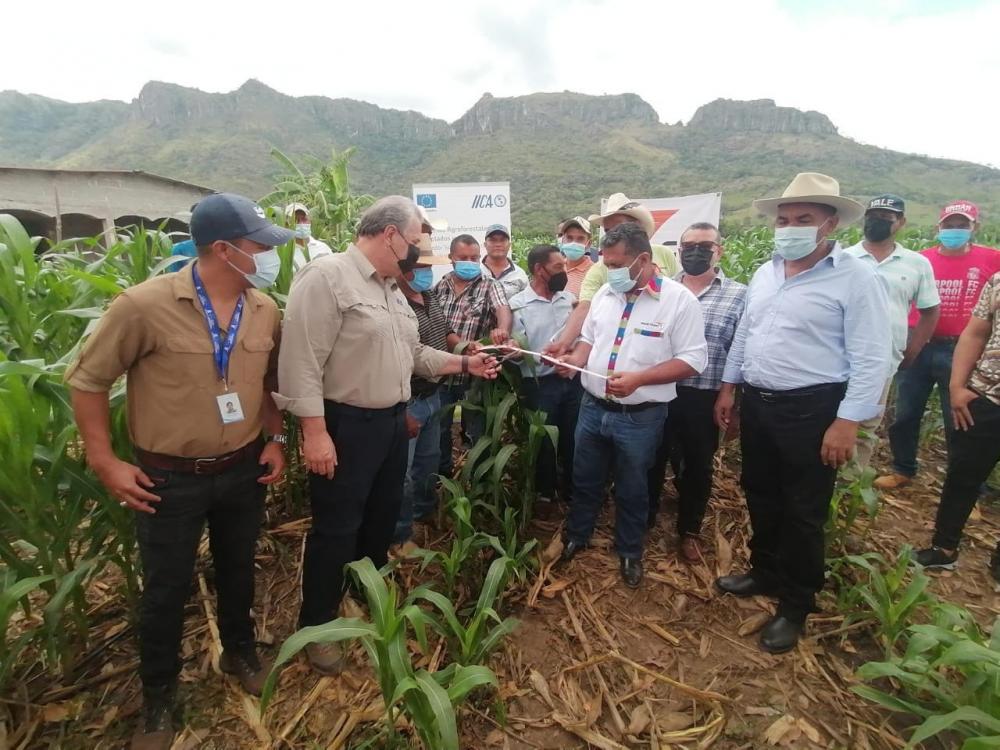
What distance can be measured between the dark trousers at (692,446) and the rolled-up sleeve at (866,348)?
30.6 inches

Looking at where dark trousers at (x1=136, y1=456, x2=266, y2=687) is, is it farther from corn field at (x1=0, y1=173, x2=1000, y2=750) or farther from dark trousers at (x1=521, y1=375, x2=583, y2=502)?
dark trousers at (x1=521, y1=375, x2=583, y2=502)

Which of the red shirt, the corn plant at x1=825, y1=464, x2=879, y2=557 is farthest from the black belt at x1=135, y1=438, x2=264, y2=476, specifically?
the red shirt

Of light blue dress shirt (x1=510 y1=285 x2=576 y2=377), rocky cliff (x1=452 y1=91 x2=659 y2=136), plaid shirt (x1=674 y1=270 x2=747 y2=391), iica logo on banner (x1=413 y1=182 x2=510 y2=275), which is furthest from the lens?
rocky cliff (x1=452 y1=91 x2=659 y2=136)

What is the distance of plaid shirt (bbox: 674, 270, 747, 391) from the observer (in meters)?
2.70

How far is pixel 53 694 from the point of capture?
1.78 meters

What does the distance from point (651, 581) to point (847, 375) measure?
4.51 feet

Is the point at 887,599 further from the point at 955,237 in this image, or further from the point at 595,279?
the point at 955,237

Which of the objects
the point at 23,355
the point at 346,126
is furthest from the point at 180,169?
the point at 23,355

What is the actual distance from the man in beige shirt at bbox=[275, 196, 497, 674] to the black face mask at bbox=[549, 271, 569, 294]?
1.32 metres

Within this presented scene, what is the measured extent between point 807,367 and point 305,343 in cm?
198

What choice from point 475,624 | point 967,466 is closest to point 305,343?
point 475,624

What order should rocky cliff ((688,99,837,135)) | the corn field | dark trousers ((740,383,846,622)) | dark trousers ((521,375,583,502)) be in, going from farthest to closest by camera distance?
rocky cliff ((688,99,837,135)), dark trousers ((521,375,583,502)), dark trousers ((740,383,846,622)), the corn field

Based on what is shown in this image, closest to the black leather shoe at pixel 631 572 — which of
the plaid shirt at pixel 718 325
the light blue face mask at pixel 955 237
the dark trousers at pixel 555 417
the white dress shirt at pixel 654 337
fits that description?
the dark trousers at pixel 555 417

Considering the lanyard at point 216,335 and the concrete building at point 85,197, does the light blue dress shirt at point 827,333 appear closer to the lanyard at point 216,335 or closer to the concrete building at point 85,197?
the lanyard at point 216,335
